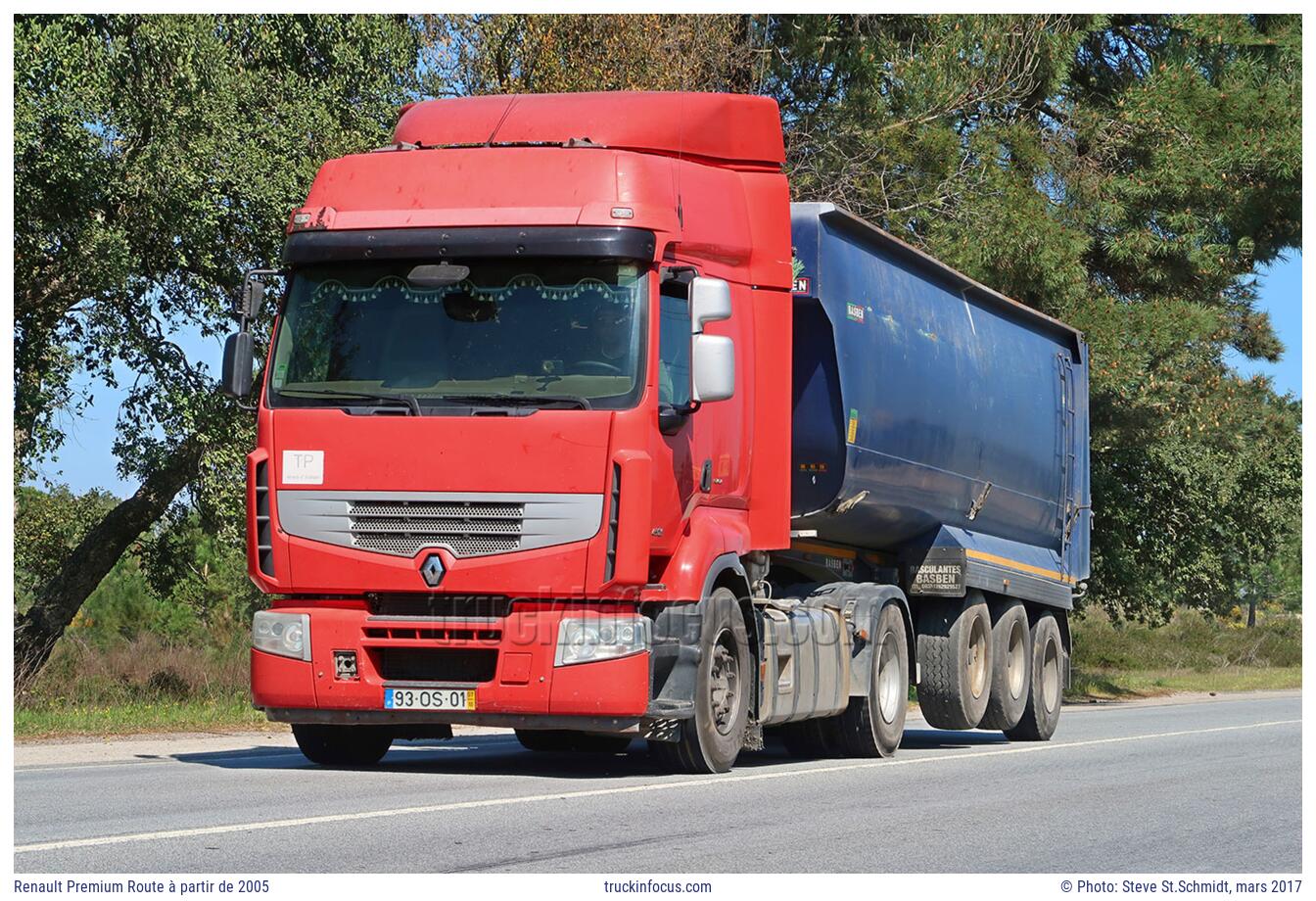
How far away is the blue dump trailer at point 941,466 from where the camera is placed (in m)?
13.5

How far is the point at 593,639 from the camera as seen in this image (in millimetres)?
10969

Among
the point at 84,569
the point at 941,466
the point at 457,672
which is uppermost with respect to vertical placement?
the point at 941,466

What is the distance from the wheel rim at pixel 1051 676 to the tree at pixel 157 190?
8.52 m

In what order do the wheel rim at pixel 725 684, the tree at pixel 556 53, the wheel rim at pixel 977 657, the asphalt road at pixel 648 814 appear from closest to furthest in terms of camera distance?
the asphalt road at pixel 648 814, the wheel rim at pixel 725 684, the wheel rim at pixel 977 657, the tree at pixel 556 53

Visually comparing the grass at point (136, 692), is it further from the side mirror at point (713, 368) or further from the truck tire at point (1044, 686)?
the side mirror at point (713, 368)

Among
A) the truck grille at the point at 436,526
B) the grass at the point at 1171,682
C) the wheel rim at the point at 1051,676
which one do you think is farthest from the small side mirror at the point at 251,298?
the grass at the point at 1171,682

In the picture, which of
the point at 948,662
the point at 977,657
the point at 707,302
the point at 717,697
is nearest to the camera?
the point at 707,302

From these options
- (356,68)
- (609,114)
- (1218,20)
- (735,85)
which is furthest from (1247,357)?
(609,114)

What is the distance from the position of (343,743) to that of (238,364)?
107 inches

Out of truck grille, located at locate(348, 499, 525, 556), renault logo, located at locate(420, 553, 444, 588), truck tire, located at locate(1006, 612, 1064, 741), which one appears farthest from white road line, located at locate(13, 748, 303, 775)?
truck tire, located at locate(1006, 612, 1064, 741)

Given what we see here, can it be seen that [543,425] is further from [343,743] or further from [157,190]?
[157,190]

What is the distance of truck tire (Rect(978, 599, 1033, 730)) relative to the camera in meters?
17.3

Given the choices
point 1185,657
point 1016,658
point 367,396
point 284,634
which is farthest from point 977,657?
point 1185,657

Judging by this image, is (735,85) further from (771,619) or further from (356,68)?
(771,619)
